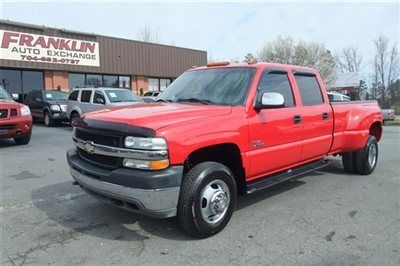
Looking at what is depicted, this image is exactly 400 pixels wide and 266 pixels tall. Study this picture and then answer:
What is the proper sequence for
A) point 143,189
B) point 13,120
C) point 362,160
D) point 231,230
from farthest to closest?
point 13,120
point 362,160
point 231,230
point 143,189

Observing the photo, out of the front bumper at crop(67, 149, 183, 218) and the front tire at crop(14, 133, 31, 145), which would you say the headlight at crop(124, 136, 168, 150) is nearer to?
the front bumper at crop(67, 149, 183, 218)

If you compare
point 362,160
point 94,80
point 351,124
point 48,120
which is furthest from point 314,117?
point 94,80

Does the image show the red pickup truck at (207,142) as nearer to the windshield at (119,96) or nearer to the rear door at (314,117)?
the rear door at (314,117)

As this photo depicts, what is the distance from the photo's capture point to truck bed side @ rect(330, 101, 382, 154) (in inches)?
242

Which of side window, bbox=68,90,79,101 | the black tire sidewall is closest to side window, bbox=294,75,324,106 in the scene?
the black tire sidewall

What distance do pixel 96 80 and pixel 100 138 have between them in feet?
67.3

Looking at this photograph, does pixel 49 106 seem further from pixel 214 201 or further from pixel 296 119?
pixel 214 201

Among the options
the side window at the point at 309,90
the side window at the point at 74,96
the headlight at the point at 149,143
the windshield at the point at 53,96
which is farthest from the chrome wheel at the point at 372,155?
the windshield at the point at 53,96

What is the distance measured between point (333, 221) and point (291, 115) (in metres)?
1.48

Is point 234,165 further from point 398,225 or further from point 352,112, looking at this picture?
point 352,112

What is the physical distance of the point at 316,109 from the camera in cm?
562

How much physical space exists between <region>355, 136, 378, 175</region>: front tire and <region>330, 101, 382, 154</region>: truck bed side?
0.20m

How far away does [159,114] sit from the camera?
399 centimetres

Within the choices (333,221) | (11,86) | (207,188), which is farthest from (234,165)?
(11,86)
